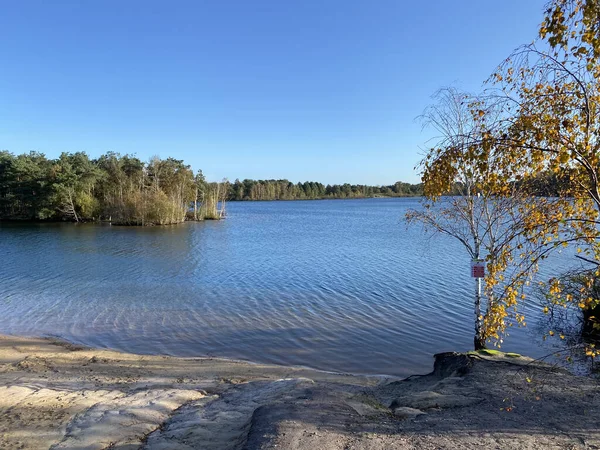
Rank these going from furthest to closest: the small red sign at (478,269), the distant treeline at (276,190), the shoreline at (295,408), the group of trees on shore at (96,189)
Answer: the distant treeline at (276,190) → the group of trees on shore at (96,189) → the small red sign at (478,269) → the shoreline at (295,408)

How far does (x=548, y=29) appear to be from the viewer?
2887 mm

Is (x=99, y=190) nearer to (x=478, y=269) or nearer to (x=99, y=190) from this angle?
(x=99, y=190)

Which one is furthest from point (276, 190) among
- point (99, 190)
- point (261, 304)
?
point (261, 304)

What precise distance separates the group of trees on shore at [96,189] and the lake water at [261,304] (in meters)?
25.2

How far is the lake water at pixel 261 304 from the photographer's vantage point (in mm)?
10953

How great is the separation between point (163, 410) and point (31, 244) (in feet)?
109

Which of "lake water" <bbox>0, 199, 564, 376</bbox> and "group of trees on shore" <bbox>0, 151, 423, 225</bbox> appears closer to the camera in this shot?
"lake water" <bbox>0, 199, 564, 376</bbox>

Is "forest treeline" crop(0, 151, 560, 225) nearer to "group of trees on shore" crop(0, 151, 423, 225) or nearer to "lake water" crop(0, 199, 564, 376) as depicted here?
"group of trees on shore" crop(0, 151, 423, 225)

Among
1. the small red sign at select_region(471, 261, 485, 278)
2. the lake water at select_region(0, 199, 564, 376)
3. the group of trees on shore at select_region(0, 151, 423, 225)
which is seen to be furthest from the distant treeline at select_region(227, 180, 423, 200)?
the small red sign at select_region(471, 261, 485, 278)

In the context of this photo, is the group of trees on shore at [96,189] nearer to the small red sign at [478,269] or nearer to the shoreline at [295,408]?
the shoreline at [295,408]

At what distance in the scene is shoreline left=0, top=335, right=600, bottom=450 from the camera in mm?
4730

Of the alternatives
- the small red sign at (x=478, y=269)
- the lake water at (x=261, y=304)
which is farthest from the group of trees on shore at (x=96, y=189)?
the small red sign at (x=478, y=269)

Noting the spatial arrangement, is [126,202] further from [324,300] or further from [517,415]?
[517,415]

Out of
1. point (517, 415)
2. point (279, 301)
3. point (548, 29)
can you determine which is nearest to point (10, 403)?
point (517, 415)
